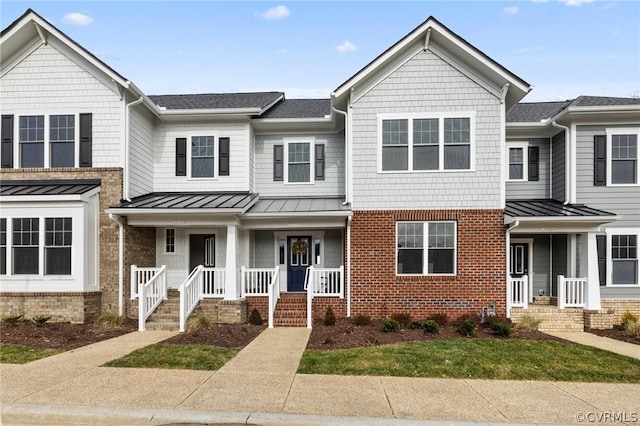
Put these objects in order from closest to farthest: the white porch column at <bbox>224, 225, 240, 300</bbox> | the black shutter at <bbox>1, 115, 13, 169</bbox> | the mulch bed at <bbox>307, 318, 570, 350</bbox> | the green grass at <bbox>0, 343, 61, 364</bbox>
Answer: the green grass at <bbox>0, 343, 61, 364</bbox> < the mulch bed at <bbox>307, 318, 570, 350</bbox> < the white porch column at <bbox>224, 225, 240, 300</bbox> < the black shutter at <bbox>1, 115, 13, 169</bbox>

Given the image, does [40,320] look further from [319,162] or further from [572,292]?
[572,292]

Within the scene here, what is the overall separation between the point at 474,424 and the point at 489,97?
10182mm

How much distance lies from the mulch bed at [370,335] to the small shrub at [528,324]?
0.76 ft

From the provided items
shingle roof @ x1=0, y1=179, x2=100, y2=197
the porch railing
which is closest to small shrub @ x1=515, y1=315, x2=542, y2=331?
the porch railing

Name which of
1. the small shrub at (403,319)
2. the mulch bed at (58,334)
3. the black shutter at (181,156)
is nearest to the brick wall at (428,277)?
the small shrub at (403,319)

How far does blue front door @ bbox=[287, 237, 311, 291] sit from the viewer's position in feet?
50.0

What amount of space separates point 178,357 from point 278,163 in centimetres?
861

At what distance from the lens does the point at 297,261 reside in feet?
50.1

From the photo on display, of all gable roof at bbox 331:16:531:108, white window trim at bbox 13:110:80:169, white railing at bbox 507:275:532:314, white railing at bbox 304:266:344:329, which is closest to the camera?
gable roof at bbox 331:16:531:108

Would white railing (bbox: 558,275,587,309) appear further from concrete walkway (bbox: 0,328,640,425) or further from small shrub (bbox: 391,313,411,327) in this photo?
concrete walkway (bbox: 0,328,640,425)

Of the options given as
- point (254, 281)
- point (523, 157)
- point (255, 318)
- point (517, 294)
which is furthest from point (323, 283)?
point (523, 157)

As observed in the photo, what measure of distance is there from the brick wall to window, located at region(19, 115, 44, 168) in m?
10.1

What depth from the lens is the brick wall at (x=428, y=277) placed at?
41.5ft

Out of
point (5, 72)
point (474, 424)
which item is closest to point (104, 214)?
point (5, 72)
